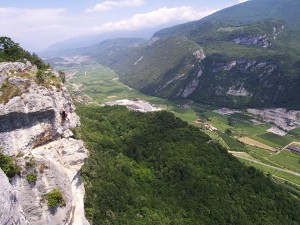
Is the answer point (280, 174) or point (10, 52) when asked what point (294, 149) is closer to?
point (280, 174)

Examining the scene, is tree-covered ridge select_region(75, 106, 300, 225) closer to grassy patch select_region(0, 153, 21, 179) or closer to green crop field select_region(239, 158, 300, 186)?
grassy patch select_region(0, 153, 21, 179)

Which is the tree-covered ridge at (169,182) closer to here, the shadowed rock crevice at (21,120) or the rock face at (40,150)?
the rock face at (40,150)


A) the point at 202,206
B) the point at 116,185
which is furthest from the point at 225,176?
the point at 116,185

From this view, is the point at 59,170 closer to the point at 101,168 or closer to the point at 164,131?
the point at 101,168

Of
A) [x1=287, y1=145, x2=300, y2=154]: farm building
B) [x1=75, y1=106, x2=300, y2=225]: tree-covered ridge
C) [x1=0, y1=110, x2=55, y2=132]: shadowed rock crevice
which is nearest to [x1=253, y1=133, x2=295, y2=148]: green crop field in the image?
[x1=287, y1=145, x2=300, y2=154]: farm building

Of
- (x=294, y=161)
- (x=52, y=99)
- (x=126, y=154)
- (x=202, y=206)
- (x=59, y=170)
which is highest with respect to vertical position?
(x=52, y=99)

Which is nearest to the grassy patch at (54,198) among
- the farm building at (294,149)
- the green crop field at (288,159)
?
the green crop field at (288,159)
